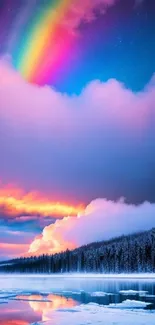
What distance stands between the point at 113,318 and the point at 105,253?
11207 centimetres

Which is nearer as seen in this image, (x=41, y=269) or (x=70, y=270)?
(x=70, y=270)

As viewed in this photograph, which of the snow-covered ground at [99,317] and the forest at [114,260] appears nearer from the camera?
the snow-covered ground at [99,317]

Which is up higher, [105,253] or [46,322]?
[105,253]

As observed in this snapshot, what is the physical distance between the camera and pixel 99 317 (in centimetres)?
2427

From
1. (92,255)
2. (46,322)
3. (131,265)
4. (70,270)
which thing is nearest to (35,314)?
(46,322)

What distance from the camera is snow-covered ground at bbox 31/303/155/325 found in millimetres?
22331

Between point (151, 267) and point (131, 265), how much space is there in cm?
1262

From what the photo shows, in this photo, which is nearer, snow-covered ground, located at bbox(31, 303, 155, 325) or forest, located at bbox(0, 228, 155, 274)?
snow-covered ground, located at bbox(31, 303, 155, 325)

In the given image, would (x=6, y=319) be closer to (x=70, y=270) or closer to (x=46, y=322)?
(x=46, y=322)

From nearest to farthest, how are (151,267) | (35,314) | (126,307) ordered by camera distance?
(35,314) < (126,307) < (151,267)

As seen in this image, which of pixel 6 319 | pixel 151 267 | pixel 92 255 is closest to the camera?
pixel 6 319

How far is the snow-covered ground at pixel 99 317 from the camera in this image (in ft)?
73.3

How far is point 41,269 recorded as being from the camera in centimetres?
18662

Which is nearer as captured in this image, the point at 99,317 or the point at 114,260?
the point at 99,317
